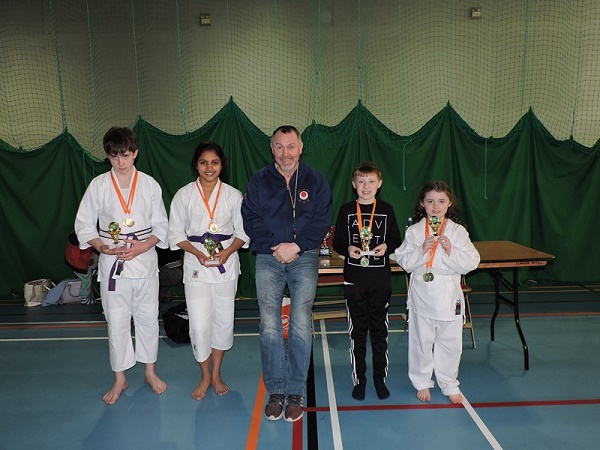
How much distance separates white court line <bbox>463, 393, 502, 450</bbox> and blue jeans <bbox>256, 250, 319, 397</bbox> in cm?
125

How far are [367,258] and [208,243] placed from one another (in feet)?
Result: 3.96

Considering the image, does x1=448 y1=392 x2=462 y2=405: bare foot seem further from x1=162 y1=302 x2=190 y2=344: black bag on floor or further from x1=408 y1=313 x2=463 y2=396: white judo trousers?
x1=162 y1=302 x2=190 y2=344: black bag on floor

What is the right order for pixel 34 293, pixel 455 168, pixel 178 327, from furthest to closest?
pixel 455 168 < pixel 34 293 < pixel 178 327

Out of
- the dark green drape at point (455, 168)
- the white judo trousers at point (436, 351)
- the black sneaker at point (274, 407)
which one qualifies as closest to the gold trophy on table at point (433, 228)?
the white judo trousers at point (436, 351)

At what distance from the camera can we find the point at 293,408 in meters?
3.49

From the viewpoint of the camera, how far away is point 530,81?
760cm

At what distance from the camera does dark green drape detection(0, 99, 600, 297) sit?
7223 millimetres

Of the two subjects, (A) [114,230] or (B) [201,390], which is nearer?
(A) [114,230]

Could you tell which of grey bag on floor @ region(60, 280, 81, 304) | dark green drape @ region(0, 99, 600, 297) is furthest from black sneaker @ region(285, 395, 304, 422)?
grey bag on floor @ region(60, 280, 81, 304)

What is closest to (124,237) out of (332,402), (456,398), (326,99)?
(332,402)

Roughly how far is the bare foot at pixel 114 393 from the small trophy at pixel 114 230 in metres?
1.19

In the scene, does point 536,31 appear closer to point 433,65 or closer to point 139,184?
point 433,65

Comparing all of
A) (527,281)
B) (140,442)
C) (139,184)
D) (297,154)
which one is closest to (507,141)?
(527,281)

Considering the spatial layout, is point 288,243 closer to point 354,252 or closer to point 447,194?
point 354,252
